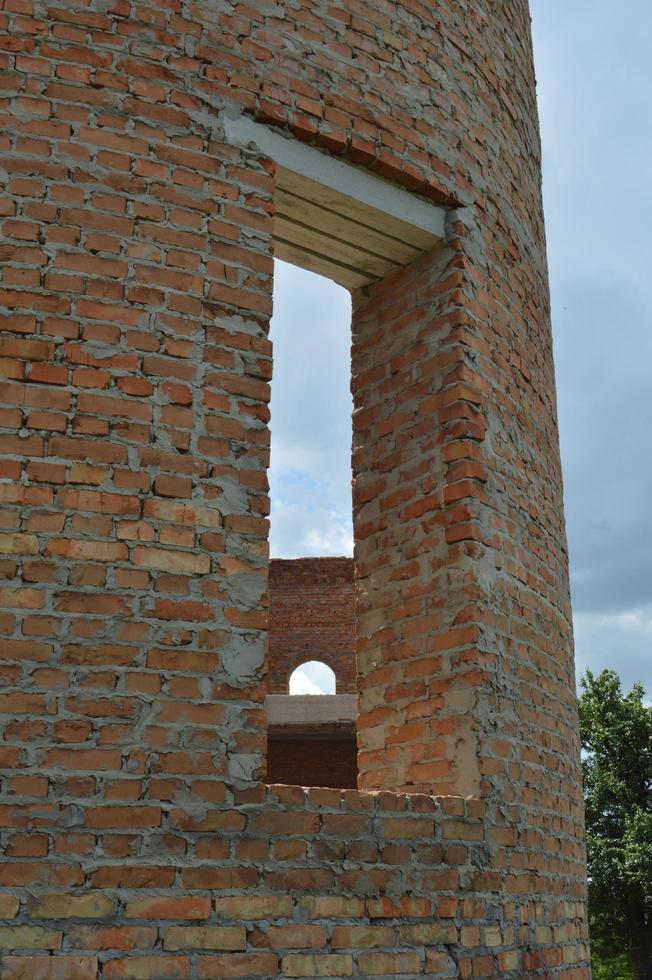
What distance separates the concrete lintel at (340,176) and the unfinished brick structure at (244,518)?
0.02m

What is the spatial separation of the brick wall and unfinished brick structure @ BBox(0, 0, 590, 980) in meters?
12.7

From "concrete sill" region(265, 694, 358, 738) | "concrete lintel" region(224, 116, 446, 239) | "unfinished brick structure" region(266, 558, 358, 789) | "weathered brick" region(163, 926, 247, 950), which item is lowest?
"weathered brick" region(163, 926, 247, 950)

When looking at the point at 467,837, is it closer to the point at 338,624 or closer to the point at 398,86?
the point at 398,86

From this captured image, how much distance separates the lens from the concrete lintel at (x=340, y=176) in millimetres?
3627

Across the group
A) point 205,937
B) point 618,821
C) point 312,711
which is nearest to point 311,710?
point 312,711

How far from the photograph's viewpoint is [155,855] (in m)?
2.79

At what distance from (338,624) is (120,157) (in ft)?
46.7

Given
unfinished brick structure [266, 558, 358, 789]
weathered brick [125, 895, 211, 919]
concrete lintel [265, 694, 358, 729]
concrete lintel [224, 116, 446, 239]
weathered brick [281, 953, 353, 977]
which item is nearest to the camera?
weathered brick [125, 895, 211, 919]

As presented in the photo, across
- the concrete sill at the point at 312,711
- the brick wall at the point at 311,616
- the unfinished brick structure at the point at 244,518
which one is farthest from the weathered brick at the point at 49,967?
the brick wall at the point at 311,616

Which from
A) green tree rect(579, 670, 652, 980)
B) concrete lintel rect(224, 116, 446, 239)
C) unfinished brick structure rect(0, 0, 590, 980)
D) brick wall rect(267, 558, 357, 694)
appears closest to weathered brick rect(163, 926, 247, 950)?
unfinished brick structure rect(0, 0, 590, 980)

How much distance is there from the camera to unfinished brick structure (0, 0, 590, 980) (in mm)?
2818

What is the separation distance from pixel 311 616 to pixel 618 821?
6.75 metres

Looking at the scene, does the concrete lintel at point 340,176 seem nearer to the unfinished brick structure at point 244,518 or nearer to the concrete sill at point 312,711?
the unfinished brick structure at point 244,518

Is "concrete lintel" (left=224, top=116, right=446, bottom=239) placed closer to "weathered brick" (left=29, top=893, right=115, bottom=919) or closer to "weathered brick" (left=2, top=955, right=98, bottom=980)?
"weathered brick" (left=29, top=893, right=115, bottom=919)
